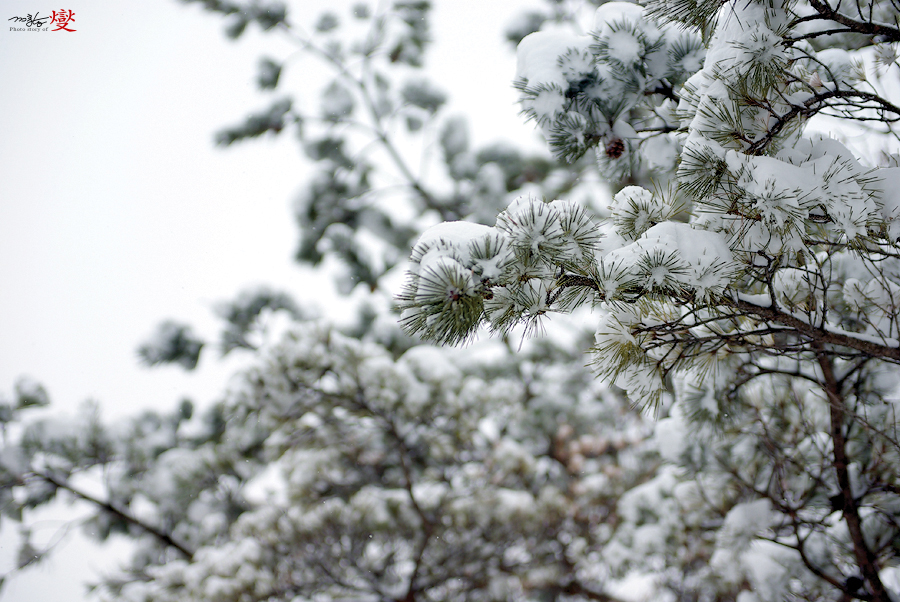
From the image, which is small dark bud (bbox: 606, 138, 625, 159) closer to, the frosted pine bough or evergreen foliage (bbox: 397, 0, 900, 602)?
evergreen foliage (bbox: 397, 0, 900, 602)

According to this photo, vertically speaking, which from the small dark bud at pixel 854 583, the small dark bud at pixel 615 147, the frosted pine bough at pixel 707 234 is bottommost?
the small dark bud at pixel 854 583

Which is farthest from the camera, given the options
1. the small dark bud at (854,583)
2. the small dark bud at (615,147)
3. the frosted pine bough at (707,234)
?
the small dark bud at (854,583)

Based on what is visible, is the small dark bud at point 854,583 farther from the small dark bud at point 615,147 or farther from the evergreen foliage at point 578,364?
the small dark bud at point 615,147

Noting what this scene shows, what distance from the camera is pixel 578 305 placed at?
125 centimetres

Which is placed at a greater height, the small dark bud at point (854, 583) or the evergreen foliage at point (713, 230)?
the evergreen foliage at point (713, 230)

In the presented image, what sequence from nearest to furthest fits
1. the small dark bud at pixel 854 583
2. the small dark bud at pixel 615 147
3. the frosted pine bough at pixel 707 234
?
the frosted pine bough at pixel 707 234, the small dark bud at pixel 615 147, the small dark bud at pixel 854 583

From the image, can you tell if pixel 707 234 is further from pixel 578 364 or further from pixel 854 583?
pixel 578 364

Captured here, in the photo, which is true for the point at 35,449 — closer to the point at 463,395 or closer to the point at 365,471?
the point at 365,471

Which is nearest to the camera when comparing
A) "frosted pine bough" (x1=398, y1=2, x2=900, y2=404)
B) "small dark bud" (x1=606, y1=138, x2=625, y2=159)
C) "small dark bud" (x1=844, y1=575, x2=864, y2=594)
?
"frosted pine bough" (x1=398, y1=2, x2=900, y2=404)

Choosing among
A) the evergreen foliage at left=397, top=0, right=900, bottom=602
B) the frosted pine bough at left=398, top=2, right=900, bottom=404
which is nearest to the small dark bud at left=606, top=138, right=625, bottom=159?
the evergreen foliage at left=397, top=0, right=900, bottom=602

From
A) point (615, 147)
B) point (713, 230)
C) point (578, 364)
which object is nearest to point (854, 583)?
point (713, 230)

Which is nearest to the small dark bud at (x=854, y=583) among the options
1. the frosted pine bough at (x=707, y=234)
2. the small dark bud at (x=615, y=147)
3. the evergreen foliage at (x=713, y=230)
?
the evergreen foliage at (x=713, y=230)

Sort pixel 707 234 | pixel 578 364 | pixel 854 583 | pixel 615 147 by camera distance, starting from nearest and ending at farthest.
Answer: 1. pixel 707 234
2. pixel 615 147
3. pixel 854 583
4. pixel 578 364

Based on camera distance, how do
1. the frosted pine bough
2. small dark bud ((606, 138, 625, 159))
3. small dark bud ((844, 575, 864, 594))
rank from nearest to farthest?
the frosted pine bough, small dark bud ((606, 138, 625, 159)), small dark bud ((844, 575, 864, 594))
